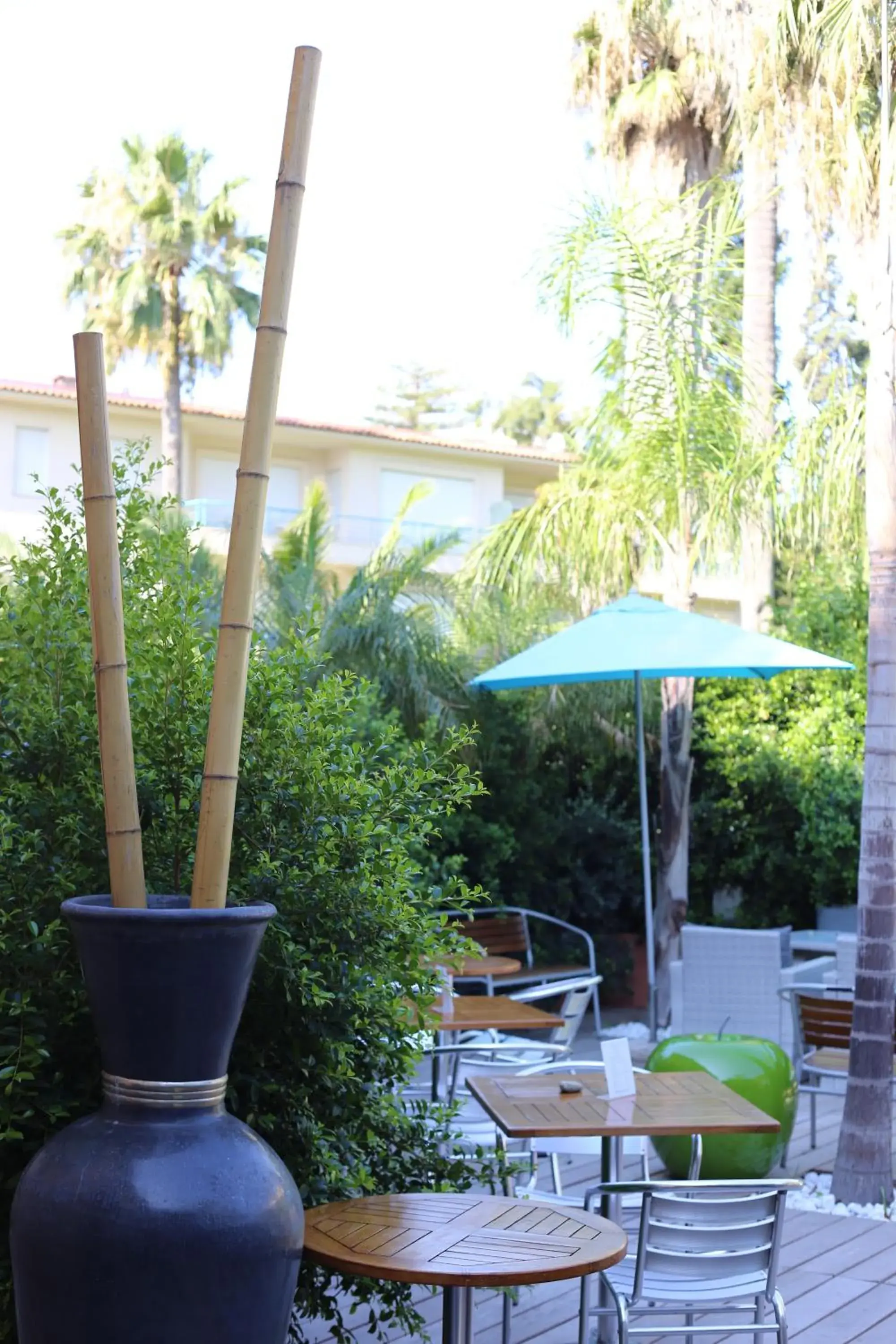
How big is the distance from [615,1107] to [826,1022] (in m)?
2.76

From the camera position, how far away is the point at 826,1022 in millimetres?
6883

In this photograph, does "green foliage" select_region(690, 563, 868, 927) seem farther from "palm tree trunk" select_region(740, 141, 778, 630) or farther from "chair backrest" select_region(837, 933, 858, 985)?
"chair backrest" select_region(837, 933, 858, 985)

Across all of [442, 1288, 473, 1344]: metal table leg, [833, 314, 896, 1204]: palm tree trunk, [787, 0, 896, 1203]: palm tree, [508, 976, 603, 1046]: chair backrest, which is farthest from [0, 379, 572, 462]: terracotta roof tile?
[442, 1288, 473, 1344]: metal table leg

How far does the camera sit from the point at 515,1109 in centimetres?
439

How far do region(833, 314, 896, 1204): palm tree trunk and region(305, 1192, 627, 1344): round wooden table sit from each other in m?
3.21

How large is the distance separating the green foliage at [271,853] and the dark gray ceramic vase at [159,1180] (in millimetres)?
688

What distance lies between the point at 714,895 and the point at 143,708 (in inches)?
348

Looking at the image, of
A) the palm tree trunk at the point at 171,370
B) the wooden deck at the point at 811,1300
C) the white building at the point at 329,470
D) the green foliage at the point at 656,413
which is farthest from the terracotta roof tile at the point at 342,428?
the wooden deck at the point at 811,1300

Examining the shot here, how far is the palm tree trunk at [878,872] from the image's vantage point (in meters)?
6.08

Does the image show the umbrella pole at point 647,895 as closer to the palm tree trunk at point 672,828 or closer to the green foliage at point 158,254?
the palm tree trunk at point 672,828

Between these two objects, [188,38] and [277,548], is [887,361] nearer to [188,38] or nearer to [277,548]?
[188,38]

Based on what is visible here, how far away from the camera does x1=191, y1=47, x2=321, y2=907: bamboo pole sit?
2.68 m

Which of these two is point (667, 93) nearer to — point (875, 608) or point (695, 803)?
point (695, 803)

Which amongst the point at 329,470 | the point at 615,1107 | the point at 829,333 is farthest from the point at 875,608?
the point at 829,333
